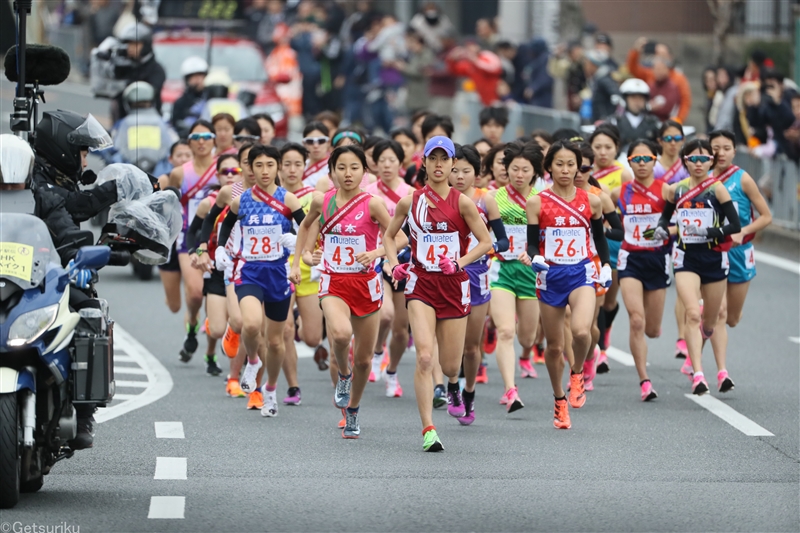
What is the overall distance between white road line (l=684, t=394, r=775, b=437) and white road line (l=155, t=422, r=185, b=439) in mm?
3919

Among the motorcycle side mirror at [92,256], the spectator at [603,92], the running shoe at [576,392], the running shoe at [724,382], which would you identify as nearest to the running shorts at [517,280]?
the running shoe at [576,392]

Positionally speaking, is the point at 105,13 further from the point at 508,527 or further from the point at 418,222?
the point at 508,527

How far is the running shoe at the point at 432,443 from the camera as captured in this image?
1126cm

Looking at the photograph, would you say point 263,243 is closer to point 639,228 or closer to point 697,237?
point 639,228

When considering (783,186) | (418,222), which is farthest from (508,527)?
(783,186)

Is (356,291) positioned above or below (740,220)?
below

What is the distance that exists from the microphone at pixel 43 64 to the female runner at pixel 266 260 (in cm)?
245

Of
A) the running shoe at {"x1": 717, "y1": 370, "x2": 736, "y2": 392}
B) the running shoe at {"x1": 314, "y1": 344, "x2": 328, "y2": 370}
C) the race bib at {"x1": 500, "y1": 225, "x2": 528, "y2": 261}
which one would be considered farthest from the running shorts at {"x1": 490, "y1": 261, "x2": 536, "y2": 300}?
the running shoe at {"x1": 314, "y1": 344, "x2": 328, "y2": 370}

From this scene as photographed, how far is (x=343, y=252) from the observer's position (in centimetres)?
1198

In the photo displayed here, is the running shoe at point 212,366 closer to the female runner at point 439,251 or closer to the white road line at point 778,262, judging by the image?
the female runner at point 439,251

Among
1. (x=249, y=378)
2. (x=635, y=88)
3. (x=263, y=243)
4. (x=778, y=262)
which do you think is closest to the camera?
(x=263, y=243)

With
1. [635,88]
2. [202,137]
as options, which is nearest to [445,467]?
[202,137]

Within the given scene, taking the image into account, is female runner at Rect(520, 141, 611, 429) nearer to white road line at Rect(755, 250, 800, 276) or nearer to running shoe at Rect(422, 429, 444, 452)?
running shoe at Rect(422, 429, 444, 452)

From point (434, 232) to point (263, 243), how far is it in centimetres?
179
